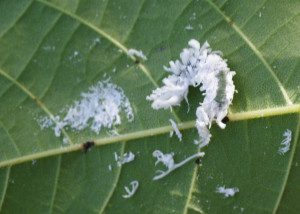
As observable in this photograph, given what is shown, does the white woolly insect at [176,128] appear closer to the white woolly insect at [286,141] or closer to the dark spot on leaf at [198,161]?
the dark spot on leaf at [198,161]

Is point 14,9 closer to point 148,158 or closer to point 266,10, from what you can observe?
point 148,158

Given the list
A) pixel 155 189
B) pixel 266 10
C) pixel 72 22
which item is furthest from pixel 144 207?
pixel 266 10

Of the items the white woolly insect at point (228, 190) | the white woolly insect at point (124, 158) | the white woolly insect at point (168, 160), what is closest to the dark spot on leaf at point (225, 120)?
the white woolly insect at point (168, 160)

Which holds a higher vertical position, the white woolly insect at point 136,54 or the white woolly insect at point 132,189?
the white woolly insect at point 136,54

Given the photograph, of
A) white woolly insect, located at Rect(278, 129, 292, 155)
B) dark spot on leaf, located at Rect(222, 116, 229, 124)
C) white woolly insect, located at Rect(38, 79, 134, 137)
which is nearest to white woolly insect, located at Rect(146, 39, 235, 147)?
dark spot on leaf, located at Rect(222, 116, 229, 124)

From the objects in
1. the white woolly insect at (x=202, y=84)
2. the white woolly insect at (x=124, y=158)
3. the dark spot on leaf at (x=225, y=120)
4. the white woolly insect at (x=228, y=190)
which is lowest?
the white woolly insect at (x=228, y=190)

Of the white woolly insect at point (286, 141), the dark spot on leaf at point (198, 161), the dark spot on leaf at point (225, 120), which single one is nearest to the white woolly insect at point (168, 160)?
the dark spot on leaf at point (198, 161)

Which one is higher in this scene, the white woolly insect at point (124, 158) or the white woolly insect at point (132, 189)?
the white woolly insect at point (124, 158)

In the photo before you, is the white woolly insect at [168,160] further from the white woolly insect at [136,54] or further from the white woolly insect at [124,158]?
the white woolly insect at [136,54]
